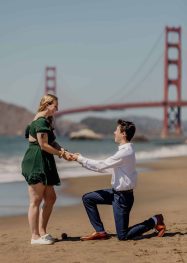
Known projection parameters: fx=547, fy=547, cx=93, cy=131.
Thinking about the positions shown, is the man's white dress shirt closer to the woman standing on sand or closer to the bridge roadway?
the woman standing on sand

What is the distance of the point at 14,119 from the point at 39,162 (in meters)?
123

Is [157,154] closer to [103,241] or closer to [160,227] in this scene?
[160,227]

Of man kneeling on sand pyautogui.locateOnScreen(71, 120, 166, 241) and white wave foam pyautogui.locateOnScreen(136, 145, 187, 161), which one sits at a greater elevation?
white wave foam pyautogui.locateOnScreen(136, 145, 187, 161)

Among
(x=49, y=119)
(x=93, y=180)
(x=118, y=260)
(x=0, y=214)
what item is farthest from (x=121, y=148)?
(x=93, y=180)

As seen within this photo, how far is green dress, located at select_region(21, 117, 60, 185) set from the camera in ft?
13.6

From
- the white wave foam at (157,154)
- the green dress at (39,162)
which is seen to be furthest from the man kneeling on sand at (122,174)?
the white wave foam at (157,154)

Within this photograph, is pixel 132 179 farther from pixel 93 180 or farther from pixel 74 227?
pixel 93 180

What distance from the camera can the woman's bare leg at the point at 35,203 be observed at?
4.20 m

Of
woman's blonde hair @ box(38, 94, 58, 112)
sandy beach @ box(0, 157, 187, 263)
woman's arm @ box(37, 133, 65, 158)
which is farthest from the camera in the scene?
woman's blonde hair @ box(38, 94, 58, 112)

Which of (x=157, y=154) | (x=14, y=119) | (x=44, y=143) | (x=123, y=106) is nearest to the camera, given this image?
(x=44, y=143)

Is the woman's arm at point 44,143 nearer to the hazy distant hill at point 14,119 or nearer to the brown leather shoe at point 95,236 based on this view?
the brown leather shoe at point 95,236

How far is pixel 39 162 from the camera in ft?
13.7

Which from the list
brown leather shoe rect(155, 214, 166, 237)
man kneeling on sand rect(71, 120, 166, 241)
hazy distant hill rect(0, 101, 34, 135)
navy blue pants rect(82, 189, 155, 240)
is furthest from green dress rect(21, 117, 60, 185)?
hazy distant hill rect(0, 101, 34, 135)

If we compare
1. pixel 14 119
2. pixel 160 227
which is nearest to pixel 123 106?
pixel 160 227
